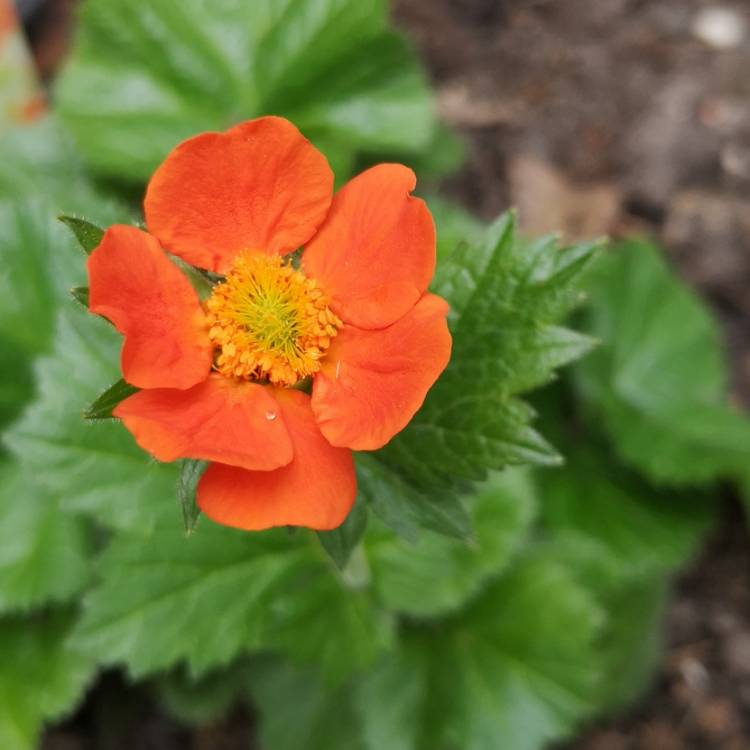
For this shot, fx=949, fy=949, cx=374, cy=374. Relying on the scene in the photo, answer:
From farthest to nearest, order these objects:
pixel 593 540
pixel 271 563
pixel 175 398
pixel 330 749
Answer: pixel 593 540
pixel 330 749
pixel 271 563
pixel 175 398

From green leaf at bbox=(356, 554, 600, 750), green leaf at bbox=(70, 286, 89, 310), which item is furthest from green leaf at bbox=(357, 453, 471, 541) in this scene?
green leaf at bbox=(356, 554, 600, 750)

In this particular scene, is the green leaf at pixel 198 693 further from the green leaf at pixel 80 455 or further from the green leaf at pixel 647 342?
the green leaf at pixel 647 342

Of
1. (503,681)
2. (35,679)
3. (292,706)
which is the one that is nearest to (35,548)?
(35,679)

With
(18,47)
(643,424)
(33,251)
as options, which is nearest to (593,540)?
(643,424)

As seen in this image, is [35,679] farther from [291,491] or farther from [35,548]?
[291,491]

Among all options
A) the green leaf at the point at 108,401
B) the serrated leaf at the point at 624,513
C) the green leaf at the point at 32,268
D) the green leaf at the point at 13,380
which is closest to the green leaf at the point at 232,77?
the green leaf at the point at 32,268

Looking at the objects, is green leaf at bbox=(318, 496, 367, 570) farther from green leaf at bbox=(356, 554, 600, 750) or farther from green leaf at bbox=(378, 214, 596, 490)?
green leaf at bbox=(356, 554, 600, 750)

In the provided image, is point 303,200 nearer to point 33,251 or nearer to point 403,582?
point 403,582
